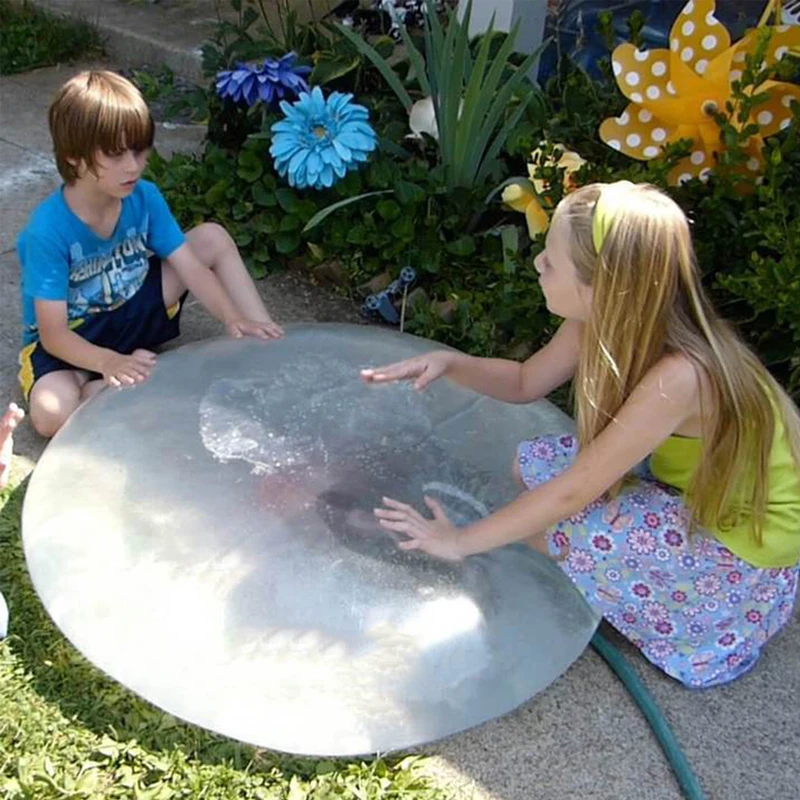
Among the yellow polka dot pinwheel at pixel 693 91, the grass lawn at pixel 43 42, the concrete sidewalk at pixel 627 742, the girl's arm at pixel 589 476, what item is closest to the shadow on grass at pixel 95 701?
the concrete sidewalk at pixel 627 742

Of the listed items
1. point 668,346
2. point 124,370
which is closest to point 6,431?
point 124,370

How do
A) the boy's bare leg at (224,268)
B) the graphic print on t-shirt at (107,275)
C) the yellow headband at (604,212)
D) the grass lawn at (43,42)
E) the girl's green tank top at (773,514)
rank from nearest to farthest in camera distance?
1. the yellow headband at (604,212)
2. the girl's green tank top at (773,514)
3. the graphic print on t-shirt at (107,275)
4. the boy's bare leg at (224,268)
5. the grass lawn at (43,42)

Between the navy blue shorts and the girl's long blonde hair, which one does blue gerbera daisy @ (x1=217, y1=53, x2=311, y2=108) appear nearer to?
the navy blue shorts

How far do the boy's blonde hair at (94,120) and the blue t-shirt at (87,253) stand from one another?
0.43 feet

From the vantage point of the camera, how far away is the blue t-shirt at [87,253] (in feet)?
7.81

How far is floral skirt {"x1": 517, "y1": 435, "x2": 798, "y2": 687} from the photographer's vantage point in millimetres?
1937

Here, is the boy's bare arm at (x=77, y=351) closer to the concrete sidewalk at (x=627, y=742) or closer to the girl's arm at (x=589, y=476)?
the girl's arm at (x=589, y=476)

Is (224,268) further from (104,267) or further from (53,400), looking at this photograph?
(53,400)

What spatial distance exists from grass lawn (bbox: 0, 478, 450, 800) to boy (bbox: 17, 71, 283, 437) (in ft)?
2.40

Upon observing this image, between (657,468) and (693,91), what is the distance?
1120 millimetres

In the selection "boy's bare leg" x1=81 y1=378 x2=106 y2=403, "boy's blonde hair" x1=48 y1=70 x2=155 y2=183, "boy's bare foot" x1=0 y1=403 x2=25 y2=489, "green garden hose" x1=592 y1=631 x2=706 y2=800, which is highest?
"boy's blonde hair" x1=48 y1=70 x2=155 y2=183

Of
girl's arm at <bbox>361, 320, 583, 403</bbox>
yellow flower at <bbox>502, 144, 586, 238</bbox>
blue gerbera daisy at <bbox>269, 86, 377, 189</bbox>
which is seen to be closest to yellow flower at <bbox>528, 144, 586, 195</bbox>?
yellow flower at <bbox>502, 144, 586, 238</bbox>

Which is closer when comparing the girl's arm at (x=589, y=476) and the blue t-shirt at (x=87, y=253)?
the girl's arm at (x=589, y=476)

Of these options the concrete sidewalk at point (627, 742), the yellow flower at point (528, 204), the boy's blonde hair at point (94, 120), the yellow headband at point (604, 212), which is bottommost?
the concrete sidewalk at point (627, 742)
